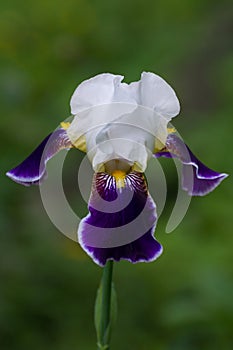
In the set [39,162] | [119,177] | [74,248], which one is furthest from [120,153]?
[74,248]

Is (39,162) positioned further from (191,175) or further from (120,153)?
(191,175)

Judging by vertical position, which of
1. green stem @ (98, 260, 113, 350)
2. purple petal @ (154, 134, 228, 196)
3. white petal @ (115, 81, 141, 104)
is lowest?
green stem @ (98, 260, 113, 350)

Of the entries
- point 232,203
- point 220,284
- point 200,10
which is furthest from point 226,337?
point 200,10

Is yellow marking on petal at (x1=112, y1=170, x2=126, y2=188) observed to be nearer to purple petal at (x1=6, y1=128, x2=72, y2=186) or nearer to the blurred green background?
purple petal at (x1=6, y1=128, x2=72, y2=186)

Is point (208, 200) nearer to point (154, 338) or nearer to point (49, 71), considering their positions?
point (154, 338)

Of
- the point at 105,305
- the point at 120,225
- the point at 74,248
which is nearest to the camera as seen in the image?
the point at 120,225

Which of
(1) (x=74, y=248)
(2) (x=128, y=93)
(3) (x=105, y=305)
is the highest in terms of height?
(1) (x=74, y=248)

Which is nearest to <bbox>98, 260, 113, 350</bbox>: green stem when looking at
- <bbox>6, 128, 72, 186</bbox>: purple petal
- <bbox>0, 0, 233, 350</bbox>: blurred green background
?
<bbox>6, 128, 72, 186</bbox>: purple petal
